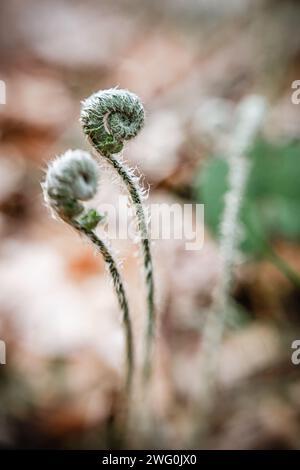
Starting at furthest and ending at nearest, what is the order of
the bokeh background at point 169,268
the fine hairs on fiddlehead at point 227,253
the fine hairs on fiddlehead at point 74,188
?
the bokeh background at point 169,268
the fine hairs on fiddlehead at point 227,253
the fine hairs on fiddlehead at point 74,188

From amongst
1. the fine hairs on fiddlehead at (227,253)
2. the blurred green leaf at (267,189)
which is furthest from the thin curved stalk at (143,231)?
the blurred green leaf at (267,189)

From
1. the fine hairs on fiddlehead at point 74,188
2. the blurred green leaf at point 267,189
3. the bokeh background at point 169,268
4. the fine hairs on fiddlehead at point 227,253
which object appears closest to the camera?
the fine hairs on fiddlehead at point 74,188

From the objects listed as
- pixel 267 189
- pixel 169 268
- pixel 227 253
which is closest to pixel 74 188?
pixel 227 253

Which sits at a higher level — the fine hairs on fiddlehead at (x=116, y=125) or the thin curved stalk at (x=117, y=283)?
the fine hairs on fiddlehead at (x=116, y=125)

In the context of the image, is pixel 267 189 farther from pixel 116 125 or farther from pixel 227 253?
pixel 116 125

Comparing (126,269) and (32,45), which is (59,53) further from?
(126,269)

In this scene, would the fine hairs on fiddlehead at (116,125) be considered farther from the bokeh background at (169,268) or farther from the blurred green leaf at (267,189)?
the blurred green leaf at (267,189)
